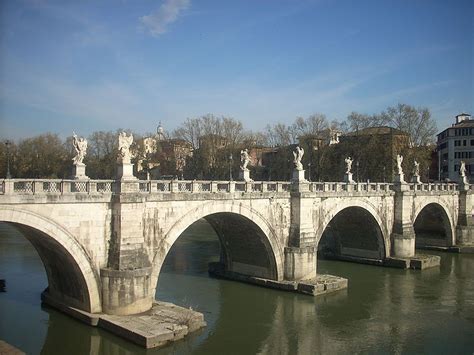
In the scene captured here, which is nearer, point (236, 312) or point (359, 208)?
point (236, 312)

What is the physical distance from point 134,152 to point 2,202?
41508 mm

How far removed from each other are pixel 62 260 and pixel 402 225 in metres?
21.5

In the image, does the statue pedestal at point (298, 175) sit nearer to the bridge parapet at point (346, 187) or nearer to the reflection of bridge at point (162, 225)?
the reflection of bridge at point (162, 225)

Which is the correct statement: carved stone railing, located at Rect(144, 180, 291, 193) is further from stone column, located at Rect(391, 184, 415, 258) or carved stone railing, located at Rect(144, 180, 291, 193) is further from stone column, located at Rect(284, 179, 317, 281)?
stone column, located at Rect(391, 184, 415, 258)

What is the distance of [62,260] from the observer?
54.1 ft

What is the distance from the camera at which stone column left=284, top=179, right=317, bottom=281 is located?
22641 mm

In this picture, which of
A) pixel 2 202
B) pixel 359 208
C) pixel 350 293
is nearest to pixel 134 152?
pixel 359 208

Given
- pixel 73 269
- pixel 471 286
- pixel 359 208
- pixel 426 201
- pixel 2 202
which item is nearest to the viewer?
pixel 2 202

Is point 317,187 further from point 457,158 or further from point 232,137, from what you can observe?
point 457,158

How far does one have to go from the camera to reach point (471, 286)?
24.9 metres

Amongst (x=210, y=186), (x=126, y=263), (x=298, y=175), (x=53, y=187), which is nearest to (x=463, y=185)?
(x=298, y=175)

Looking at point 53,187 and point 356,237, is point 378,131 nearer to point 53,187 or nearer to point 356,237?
point 356,237

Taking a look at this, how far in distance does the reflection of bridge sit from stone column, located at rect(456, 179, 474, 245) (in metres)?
9.10

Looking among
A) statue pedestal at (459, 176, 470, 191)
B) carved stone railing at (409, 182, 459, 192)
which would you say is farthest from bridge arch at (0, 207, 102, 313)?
statue pedestal at (459, 176, 470, 191)
